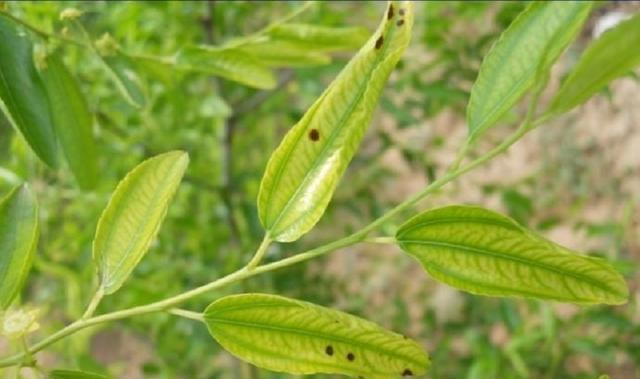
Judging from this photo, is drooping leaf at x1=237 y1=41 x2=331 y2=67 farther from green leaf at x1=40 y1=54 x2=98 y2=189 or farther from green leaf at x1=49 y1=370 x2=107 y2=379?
green leaf at x1=49 y1=370 x2=107 y2=379

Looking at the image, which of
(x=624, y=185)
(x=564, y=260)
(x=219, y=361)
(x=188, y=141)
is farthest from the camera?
(x=624, y=185)

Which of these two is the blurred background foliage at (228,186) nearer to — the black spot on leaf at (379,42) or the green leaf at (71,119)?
the green leaf at (71,119)

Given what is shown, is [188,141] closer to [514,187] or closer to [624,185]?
[514,187]

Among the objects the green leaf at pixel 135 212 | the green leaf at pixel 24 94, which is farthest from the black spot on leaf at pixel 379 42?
the green leaf at pixel 24 94

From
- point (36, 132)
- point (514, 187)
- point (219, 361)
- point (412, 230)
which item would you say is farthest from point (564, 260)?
point (219, 361)

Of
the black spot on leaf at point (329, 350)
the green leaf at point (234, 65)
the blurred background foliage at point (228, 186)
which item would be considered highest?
the blurred background foliage at point (228, 186)

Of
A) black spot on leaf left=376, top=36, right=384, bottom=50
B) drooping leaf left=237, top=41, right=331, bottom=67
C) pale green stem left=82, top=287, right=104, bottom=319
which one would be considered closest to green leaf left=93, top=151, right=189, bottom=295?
pale green stem left=82, top=287, right=104, bottom=319
